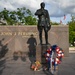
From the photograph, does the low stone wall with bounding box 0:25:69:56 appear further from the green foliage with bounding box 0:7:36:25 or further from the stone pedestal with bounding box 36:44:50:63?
the green foliage with bounding box 0:7:36:25

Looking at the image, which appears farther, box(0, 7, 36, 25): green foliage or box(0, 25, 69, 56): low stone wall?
box(0, 7, 36, 25): green foliage

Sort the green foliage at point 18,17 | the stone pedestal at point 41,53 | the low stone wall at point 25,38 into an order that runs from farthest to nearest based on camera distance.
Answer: the green foliage at point 18,17, the low stone wall at point 25,38, the stone pedestal at point 41,53

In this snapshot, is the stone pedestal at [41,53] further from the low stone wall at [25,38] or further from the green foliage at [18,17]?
the green foliage at [18,17]

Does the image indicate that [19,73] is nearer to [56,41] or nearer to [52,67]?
[52,67]

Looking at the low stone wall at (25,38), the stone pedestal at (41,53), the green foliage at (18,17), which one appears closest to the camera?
the stone pedestal at (41,53)

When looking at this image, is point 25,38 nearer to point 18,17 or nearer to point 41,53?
point 41,53

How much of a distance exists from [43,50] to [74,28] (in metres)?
51.9

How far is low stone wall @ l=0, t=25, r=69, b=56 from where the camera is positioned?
18578mm

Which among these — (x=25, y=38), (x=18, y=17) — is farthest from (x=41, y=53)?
(x=18, y=17)

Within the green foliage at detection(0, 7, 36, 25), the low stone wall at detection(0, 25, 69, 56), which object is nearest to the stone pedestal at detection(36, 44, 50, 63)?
the low stone wall at detection(0, 25, 69, 56)

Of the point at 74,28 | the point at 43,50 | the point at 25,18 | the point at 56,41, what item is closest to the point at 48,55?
the point at 43,50

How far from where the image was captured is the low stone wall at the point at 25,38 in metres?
18.6

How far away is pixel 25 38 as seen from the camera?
739 inches

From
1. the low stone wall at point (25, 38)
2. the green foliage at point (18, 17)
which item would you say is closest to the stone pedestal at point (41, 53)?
the low stone wall at point (25, 38)
